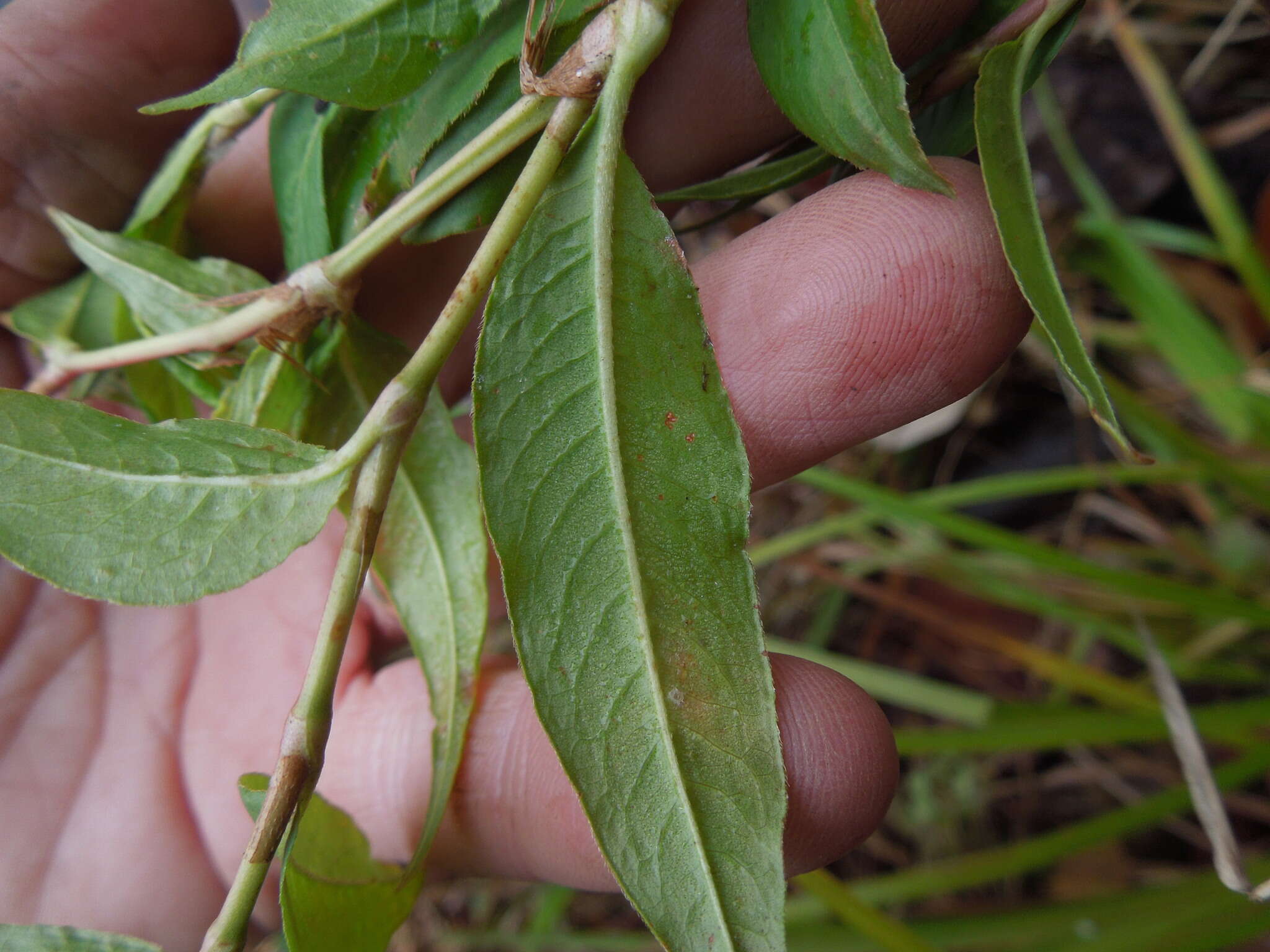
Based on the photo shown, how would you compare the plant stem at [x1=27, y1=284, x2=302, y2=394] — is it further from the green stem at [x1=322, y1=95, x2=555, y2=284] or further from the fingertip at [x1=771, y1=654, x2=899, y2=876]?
the fingertip at [x1=771, y1=654, x2=899, y2=876]

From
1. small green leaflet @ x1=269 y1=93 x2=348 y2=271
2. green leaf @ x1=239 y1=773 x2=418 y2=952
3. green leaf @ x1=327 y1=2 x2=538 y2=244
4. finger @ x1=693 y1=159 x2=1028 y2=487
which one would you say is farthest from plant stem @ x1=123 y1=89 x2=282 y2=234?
green leaf @ x1=239 y1=773 x2=418 y2=952

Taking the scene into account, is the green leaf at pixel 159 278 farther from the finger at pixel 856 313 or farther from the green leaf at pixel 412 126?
the finger at pixel 856 313

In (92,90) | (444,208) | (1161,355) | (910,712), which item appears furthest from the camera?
(910,712)

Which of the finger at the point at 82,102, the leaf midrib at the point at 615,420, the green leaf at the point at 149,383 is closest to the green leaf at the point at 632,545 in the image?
the leaf midrib at the point at 615,420

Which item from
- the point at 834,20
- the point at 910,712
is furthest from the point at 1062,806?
the point at 834,20

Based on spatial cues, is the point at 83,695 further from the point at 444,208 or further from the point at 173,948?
the point at 444,208
